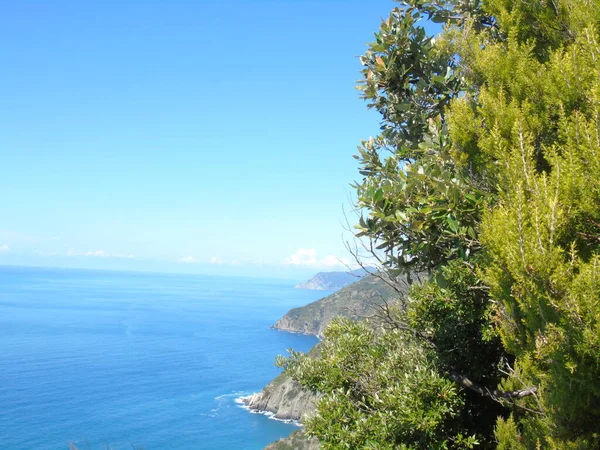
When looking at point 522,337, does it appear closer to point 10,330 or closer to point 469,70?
point 469,70

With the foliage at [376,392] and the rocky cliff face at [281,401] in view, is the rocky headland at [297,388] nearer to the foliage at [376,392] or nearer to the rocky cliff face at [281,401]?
the rocky cliff face at [281,401]

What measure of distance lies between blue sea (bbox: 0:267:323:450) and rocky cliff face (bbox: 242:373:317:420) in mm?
2102

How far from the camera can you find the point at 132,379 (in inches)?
3147

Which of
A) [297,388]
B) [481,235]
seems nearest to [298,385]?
[297,388]

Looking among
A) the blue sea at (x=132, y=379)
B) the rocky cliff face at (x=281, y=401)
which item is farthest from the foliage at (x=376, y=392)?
the rocky cliff face at (x=281, y=401)

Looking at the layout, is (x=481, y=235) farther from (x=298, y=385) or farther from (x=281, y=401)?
(x=281, y=401)

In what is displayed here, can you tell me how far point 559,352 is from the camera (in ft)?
7.90

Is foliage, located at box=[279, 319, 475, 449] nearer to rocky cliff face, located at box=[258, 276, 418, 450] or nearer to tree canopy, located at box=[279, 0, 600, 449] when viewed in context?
tree canopy, located at box=[279, 0, 600, 449]

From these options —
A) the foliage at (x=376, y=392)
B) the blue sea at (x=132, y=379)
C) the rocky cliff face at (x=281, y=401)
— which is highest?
the foliage at (x=376, y=392)

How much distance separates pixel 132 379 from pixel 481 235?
287ft

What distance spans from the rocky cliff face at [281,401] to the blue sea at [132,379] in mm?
2102

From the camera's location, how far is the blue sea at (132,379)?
60094 mm

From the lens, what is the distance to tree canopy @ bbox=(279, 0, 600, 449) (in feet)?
8.22

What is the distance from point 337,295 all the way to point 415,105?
139937 mm
